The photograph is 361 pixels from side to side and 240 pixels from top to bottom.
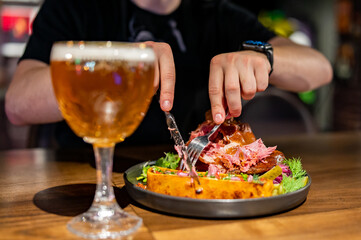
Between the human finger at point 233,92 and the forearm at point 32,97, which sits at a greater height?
the human finger at point 233,92

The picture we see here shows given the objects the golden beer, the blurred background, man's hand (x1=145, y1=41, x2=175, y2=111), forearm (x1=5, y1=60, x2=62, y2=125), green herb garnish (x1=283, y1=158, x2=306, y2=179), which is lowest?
the blurred background

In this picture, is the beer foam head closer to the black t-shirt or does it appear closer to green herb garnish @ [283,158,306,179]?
green herb garnish @ [283,158,306,179]

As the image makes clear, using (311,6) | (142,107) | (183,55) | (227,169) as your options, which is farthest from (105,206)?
(311,6)

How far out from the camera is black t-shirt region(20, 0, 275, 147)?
1.85 m

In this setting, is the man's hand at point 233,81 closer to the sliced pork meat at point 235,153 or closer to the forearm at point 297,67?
the sliced pork meat at point 235,153

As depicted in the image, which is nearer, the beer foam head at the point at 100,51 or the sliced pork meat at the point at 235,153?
the beer foam head at the point at 100,51

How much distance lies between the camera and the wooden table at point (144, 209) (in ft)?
2.11

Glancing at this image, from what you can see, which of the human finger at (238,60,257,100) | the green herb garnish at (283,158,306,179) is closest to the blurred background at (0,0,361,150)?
the human finger at (238,60,257,100)

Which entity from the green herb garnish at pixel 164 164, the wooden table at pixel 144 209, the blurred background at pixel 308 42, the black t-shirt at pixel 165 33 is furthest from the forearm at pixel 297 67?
the blurred background at pixel 308 42

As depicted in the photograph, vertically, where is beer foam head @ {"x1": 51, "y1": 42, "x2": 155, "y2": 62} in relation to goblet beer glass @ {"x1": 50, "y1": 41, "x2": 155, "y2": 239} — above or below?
above

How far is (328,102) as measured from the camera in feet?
24.5

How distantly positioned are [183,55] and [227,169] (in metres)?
1.18

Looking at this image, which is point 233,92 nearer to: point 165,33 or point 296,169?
point 296,169

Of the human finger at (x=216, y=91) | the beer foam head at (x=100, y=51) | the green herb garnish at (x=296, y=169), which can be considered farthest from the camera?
the human finger at (x=216, y=91)
